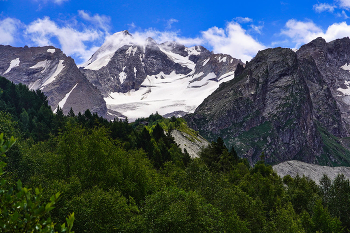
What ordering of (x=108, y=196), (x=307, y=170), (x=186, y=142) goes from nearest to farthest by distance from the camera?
(x=108, y=196), (x=186, y=142), (x=307, y=170)

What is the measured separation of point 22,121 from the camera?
275ft

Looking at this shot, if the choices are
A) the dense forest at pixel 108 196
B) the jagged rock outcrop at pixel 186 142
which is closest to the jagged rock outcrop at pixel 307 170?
the jagged rock outcrop at pixel 186 142

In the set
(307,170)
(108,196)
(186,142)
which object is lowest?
(307,170)

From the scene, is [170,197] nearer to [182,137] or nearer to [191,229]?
[191,229]

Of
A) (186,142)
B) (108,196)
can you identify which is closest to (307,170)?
(186,142)

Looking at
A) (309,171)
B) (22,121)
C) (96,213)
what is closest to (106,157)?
(96,213)

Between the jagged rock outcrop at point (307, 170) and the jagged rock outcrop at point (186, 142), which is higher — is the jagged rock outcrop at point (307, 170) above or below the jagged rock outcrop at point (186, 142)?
below

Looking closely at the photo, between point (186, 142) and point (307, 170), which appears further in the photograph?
point (307, 170)

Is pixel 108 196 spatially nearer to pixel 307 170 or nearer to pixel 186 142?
pixel 186 142

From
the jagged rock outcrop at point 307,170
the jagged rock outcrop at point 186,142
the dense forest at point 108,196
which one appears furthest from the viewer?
the jagged rock outcrop at point 307,170

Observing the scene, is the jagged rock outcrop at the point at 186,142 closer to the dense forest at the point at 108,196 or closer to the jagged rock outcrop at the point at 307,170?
the jagged rock outcrop at the point at 307,170

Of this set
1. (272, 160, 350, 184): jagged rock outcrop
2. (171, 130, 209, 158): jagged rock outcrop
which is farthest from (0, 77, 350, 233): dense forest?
(272, 160, 350, 184): jagged rock outcrop

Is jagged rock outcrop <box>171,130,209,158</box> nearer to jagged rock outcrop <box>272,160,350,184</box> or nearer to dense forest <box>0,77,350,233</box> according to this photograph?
jagged rock outcrop <box>272,160,350,184</box>

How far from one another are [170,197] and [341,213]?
53.5 meters
